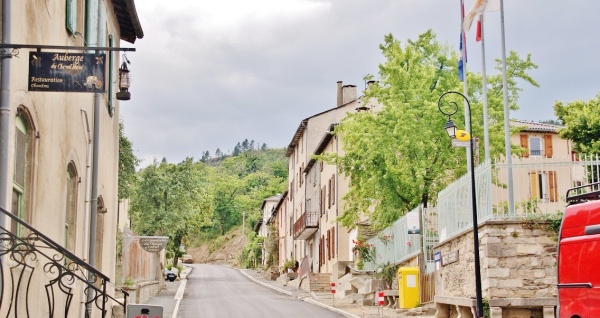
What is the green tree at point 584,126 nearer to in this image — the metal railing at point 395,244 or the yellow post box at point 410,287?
the metal railing at point 395,244

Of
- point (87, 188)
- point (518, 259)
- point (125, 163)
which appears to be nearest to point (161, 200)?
point (125, 163)

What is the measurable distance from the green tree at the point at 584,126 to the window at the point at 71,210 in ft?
75.1

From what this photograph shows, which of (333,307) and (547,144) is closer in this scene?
(333,307)

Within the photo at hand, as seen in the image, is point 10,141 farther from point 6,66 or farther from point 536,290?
point 536,290

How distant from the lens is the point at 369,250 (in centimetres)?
3572

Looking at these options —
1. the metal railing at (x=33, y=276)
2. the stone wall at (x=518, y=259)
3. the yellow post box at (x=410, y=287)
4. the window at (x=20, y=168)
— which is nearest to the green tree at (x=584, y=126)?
the yellow post box at (x=410, y=287)

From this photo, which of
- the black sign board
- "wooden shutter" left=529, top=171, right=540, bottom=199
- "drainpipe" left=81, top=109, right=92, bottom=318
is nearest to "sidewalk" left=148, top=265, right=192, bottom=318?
"drainpipe" left=81, top=109, right=92, bottom=318

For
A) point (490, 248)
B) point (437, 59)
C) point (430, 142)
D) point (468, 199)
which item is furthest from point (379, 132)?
point (490, 248)

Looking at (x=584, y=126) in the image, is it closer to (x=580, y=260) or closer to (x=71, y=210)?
(x=580, y=260)

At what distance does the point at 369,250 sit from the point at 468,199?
15.2 meters

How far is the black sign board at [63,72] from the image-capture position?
10383 millimetres

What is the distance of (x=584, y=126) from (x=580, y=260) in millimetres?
22480

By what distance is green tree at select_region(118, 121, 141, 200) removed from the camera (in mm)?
31750

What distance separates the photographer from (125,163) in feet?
105
